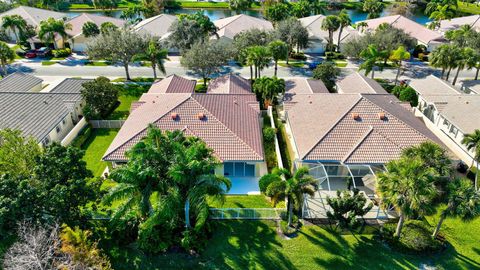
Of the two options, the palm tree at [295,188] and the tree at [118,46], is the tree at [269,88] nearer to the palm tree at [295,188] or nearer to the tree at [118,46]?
the tree at [118,46]

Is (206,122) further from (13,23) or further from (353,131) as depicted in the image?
(13,23)

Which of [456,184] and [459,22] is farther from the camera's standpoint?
[459,22]

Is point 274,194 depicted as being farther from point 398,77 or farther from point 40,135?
point 398,77

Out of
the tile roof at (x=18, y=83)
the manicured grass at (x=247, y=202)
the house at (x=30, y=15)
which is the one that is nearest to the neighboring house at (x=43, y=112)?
the tile roof at (x=18, y=83)

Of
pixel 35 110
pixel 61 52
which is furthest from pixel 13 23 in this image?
pixel 35 110

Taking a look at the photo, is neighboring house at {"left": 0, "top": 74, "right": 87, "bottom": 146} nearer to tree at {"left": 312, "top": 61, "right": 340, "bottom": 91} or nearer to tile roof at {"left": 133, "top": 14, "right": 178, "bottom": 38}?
tile roof at {"left": 133, "top": 14, "right": 178, "bottom": 38}

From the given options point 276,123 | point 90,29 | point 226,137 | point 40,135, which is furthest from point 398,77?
point 90,29

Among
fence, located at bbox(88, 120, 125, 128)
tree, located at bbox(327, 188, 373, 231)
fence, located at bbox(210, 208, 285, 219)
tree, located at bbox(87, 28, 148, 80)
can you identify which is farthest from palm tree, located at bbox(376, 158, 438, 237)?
tree, located at bbox(87, 28, 148, 80)
